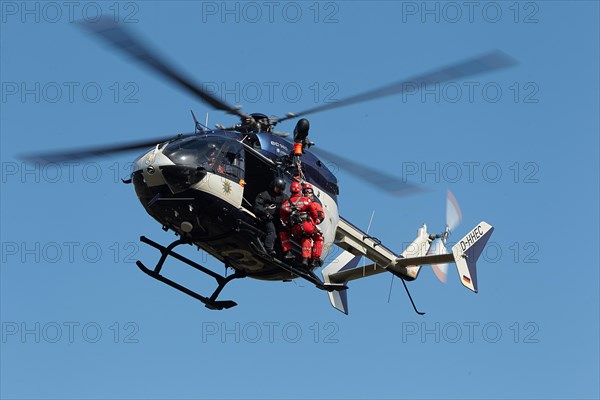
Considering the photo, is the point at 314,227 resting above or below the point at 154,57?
below

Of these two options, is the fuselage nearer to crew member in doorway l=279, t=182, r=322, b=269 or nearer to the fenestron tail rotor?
crew member in doorway l=279, t=182, r=322, b=269

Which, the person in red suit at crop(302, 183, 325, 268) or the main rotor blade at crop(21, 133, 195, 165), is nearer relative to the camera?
the main rotor blade at crop(21, 133, 195, 165)

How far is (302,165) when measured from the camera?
64.0 feet

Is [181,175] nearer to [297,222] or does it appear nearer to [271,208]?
[271,208]

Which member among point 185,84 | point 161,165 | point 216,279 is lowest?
point 216,279

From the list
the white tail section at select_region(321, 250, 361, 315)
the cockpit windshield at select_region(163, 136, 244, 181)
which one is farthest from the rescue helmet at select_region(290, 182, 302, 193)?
the white tail section at select_region(321, 250, 361, 315)

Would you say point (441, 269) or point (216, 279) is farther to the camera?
point (441, 269)

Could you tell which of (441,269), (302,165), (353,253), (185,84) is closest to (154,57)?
(185,84)

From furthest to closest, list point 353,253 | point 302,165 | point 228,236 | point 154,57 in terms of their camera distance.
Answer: point 353,253, point 302,165, point 228,236, point 154,57

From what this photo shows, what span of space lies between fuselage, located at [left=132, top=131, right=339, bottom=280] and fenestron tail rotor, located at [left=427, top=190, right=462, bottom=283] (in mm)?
4820

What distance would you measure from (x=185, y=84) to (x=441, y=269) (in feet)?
25.1

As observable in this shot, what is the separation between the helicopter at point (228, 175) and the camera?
17.7m

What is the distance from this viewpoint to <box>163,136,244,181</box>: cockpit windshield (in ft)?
58.5

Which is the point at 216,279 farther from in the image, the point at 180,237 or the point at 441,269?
the point at 441,269
